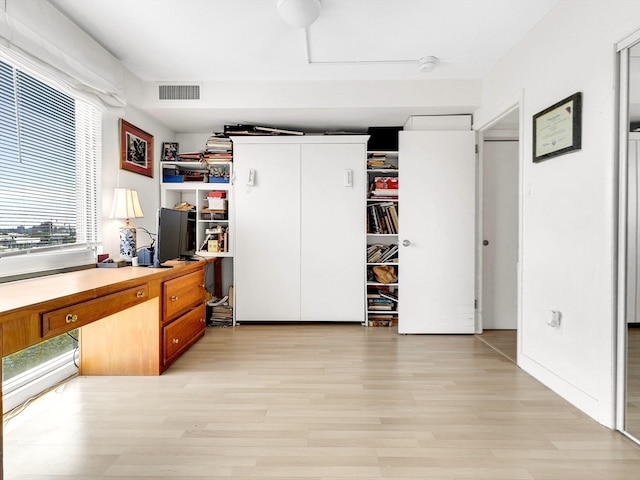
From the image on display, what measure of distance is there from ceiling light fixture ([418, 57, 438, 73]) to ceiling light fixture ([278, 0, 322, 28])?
3.58 feet

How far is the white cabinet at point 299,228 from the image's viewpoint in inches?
144

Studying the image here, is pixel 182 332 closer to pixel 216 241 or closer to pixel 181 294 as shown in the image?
pixel 181 294

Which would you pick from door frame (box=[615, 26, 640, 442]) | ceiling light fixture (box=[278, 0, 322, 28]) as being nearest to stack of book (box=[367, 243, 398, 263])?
door frame (box=[615, 26, 640, 442])

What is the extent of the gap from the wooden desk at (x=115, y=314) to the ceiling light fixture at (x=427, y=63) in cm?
266

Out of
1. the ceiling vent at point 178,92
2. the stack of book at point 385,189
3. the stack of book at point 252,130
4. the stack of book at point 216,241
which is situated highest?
the ceiling vent at point 178,92

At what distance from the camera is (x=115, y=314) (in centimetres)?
242

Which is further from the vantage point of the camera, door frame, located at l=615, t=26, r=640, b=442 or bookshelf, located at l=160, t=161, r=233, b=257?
bookshelf, located at l=160, t=161, r=233, b=257

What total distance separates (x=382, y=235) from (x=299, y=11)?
2.28 meters

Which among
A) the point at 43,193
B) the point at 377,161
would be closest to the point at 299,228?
the point at 377,161

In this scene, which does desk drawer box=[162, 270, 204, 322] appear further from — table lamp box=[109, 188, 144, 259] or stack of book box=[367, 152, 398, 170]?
stack of book box=[367, 152, 398, 170]

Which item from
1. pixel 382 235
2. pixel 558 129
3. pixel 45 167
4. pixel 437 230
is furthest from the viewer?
pixel 382 235

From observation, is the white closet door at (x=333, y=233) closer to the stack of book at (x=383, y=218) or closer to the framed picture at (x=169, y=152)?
the stack of book at (x=383, y=218)

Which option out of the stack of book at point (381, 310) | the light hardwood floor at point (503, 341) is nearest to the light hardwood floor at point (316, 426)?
the light hardwood floor at point (503, 341)

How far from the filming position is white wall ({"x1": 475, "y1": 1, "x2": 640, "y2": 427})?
179 cm
